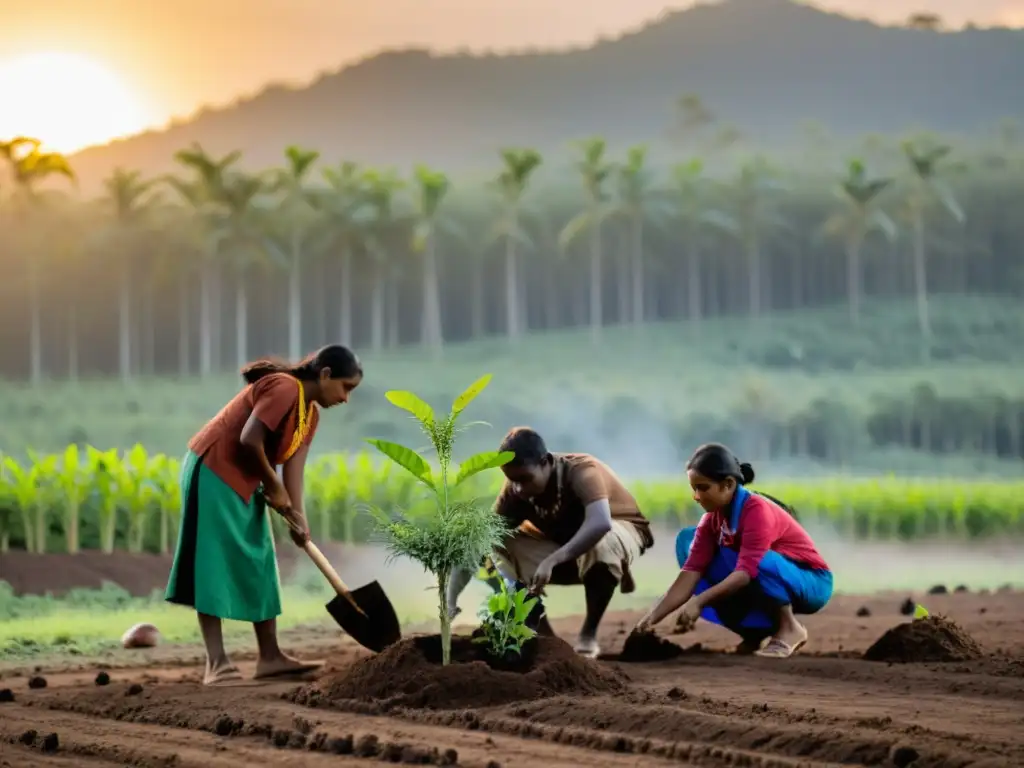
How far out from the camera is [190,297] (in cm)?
4672

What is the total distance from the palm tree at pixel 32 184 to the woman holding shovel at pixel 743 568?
25.9 m

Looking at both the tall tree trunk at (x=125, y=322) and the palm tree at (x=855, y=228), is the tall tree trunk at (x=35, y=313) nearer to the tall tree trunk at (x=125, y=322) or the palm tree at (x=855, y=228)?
the tall tree trunk at (x=125, y=322)

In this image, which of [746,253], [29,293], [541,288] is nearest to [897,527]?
[29,293]

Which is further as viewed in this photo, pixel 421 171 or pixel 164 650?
pixel 421 171

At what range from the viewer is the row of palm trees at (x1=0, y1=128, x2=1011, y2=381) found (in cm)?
4191

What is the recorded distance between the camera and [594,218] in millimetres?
49094

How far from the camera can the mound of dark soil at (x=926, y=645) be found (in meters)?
6.59

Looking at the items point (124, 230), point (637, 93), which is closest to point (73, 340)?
point (124, 230)

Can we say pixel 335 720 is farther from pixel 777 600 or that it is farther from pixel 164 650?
pixel 164 650

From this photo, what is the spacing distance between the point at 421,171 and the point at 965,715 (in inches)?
1506

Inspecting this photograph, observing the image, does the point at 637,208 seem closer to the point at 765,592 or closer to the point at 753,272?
the point at 753,272

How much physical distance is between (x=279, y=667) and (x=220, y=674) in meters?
0.29

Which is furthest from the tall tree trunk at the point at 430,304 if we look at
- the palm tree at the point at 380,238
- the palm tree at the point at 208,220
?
the palm tree at the point at 208,220

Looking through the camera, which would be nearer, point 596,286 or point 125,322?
point 125,322
